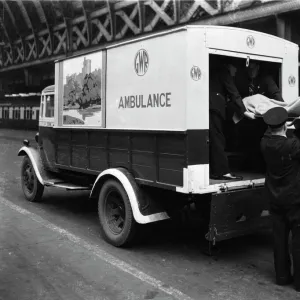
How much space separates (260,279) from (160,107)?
2210mm

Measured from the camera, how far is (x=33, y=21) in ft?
97.1

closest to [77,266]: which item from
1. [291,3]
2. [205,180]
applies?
[205,180]

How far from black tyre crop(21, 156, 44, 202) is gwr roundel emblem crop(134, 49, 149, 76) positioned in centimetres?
371

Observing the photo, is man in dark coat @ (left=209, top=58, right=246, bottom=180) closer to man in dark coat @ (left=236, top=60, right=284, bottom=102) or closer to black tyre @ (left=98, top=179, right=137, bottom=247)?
man in dark coat @ (left=236, top=60, right=284, bottom=102)

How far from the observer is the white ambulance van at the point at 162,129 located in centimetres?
442

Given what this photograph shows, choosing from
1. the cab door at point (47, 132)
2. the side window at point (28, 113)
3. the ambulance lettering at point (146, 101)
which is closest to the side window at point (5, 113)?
the side window at point (28, 113)

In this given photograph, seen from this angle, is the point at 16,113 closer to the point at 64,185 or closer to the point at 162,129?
the point at 64,185

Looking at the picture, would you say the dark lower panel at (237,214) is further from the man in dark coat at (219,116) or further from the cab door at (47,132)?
the cab door at (47,132)

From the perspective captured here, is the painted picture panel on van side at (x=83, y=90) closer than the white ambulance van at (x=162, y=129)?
No

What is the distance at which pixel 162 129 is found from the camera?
4691 mm

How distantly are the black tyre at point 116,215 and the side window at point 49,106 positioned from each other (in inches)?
103

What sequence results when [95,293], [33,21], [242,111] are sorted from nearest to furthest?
[95,293] → [242,111] → [33,21]

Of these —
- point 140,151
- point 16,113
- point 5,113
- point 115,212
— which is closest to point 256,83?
point 140,151

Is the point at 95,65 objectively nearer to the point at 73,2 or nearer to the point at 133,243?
the point at 133,243
